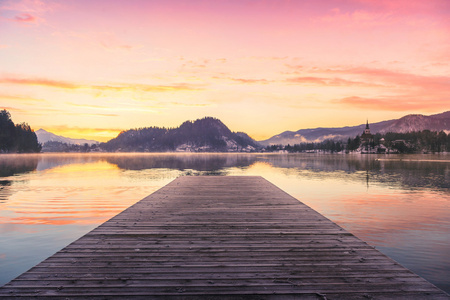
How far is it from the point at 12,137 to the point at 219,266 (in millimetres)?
208350

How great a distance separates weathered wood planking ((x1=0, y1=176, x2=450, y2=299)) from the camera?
193 inches

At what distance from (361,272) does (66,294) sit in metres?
5.20

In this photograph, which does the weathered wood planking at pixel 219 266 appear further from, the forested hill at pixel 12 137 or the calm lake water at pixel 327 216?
the forested hill at pixel 12 137

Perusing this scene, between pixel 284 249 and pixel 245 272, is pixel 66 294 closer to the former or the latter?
pixel 245 272

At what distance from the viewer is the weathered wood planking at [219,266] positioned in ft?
16.1

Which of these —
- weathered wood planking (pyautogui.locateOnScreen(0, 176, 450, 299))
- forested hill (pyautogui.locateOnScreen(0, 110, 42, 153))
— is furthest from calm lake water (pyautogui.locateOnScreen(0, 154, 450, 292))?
forested hill (pyautogui.locateOnScreen(0, 110, 42, 153))

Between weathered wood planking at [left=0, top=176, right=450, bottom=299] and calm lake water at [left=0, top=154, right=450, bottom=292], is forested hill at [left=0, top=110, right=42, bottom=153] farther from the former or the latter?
weathered wood planking at [left=0, top=176, right=450, bottom=299]

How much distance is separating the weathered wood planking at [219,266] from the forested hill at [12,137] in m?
199

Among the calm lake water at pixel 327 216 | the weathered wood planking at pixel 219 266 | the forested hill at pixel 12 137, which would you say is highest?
the forested hill at pixel 12 137

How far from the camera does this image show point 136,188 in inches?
1133

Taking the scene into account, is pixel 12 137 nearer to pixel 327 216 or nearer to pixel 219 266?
pixel 327 216

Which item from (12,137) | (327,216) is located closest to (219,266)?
(327,216)

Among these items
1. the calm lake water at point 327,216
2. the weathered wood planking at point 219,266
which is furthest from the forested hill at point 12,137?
the weathered wood planking at point 219,266

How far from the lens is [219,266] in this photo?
593 cm
